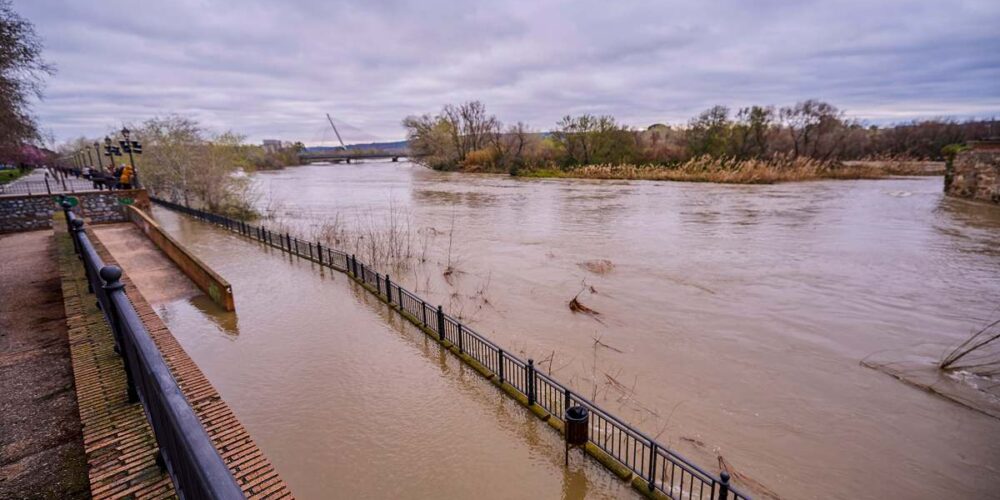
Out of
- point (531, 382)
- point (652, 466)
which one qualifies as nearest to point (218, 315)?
point (531, 382)

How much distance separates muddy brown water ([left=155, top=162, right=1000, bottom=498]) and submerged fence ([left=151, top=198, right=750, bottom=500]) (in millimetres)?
476

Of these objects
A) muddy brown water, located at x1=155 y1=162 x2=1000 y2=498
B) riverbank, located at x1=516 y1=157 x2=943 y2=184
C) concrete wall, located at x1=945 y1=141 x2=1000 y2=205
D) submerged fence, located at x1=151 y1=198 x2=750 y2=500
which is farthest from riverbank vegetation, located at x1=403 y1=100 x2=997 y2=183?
submerged fence, located at x1=151 y1=198 x2=750 y2=500

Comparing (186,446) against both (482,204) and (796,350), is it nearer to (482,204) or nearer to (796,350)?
(796,350)

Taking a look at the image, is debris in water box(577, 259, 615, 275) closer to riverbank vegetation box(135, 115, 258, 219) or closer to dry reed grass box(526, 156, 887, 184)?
riverbank vegetation box(135, 115, 258, 219)

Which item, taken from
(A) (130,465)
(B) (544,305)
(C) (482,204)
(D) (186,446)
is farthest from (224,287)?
(C) (482,204)

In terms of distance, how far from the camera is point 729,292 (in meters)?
13.9

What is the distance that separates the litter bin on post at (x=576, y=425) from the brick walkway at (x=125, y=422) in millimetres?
3318

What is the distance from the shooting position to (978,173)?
1211 inches

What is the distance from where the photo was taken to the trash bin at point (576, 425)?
19.2 ft

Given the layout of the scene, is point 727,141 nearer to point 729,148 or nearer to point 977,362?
point 729,148

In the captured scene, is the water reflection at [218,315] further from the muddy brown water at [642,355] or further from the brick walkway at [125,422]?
the brick walkway at [125,422]

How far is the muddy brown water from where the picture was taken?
6406mm

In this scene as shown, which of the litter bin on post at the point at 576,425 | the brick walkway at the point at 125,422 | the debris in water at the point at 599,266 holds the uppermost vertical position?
the brick walkway at the point at 125,422

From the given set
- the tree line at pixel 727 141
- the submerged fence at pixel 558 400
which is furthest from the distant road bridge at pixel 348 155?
the submerged fence at pixel 558 400
